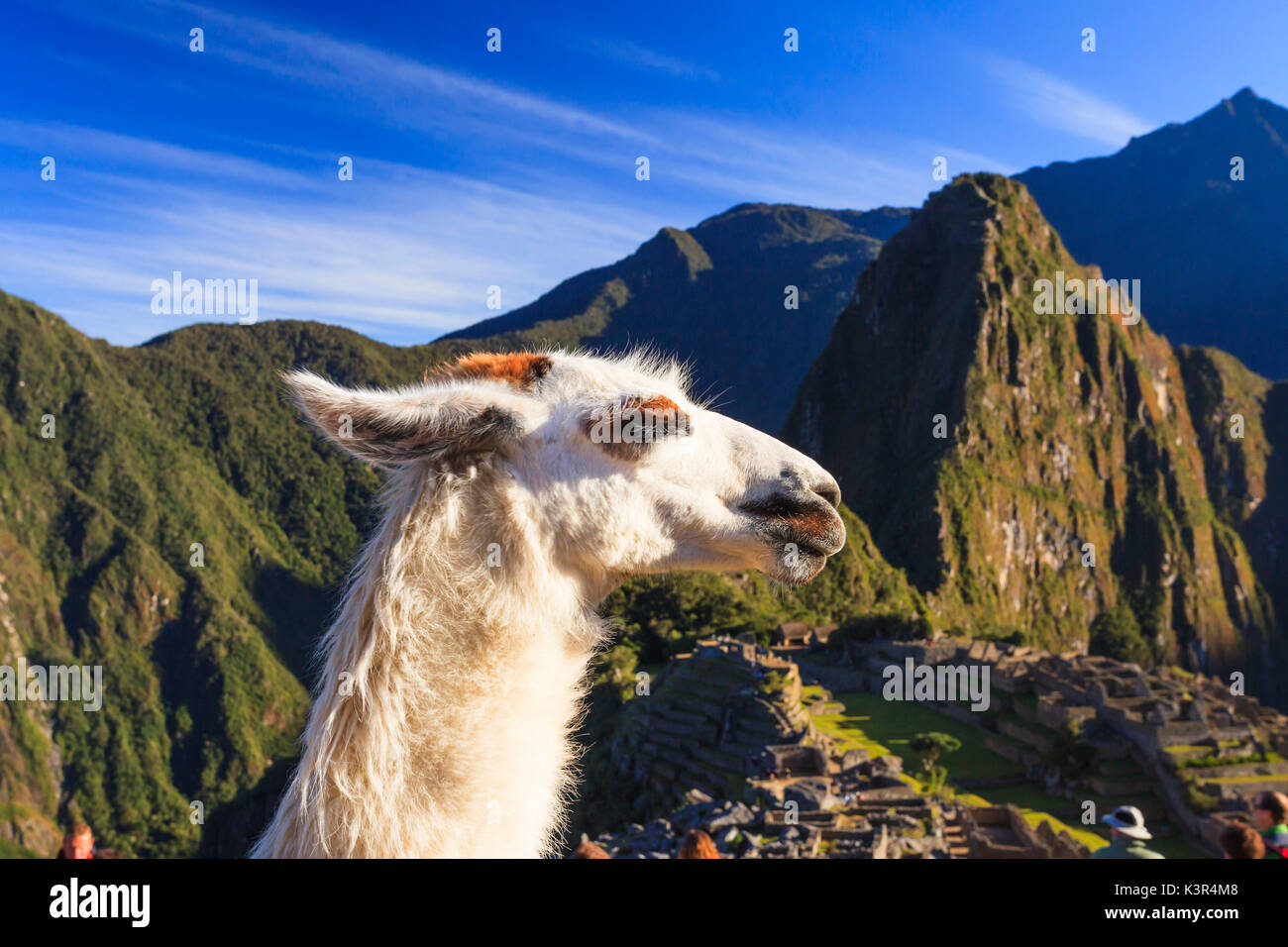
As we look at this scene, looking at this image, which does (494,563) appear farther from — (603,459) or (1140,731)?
(1140,731)

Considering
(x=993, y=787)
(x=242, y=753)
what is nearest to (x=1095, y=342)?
(x=993, y=787)

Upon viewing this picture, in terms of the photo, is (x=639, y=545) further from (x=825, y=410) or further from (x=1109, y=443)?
(x=1109, y=443)

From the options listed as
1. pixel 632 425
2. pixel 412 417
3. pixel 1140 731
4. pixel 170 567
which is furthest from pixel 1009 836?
pixel 170 567

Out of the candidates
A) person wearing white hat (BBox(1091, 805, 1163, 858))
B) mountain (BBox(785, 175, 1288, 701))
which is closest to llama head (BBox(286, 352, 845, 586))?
person wearing white hat (BBox(1091, 805, 1163, 858))

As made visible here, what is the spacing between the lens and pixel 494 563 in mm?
1960

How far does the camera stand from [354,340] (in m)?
110

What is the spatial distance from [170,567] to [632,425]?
114m

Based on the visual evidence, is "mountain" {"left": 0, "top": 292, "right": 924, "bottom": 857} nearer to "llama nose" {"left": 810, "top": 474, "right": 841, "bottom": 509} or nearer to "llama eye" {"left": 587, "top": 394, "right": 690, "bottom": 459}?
"llama nose" {"left": 810, "top": 474, "right": 841, "bottom": 509}

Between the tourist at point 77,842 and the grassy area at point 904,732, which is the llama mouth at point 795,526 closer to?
the tourist at point 77,842

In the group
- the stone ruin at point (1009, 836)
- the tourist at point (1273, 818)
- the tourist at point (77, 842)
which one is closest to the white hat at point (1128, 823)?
the tourist at point (1273, 818)

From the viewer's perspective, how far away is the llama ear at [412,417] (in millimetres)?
1823

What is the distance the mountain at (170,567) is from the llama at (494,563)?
211 feet

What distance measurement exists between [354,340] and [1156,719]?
97.8 m

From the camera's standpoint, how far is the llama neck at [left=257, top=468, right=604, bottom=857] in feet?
6.05
